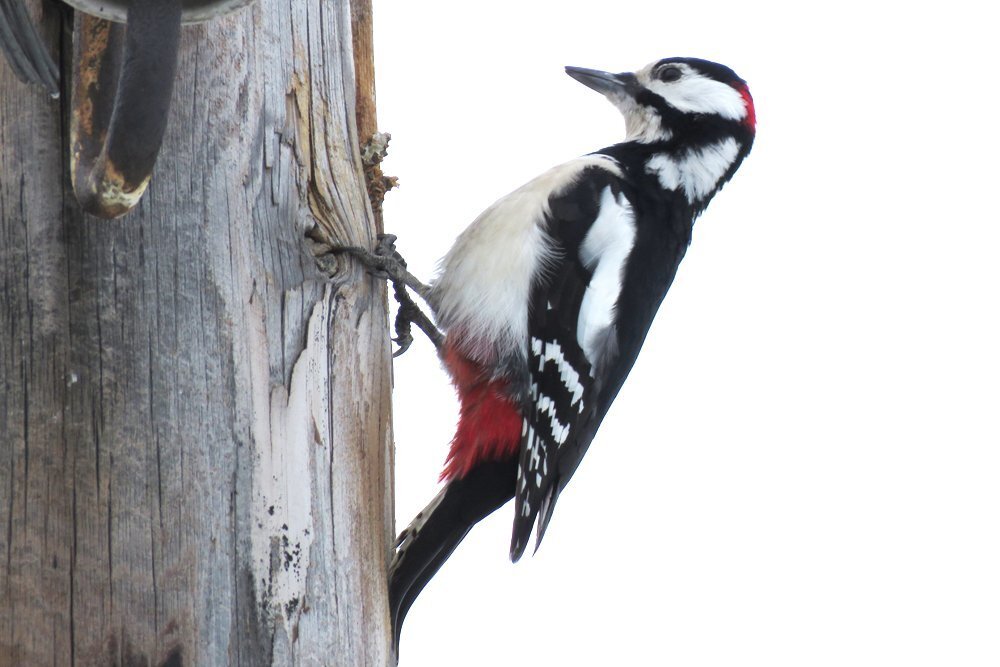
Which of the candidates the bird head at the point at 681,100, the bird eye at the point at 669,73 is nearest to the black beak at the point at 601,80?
the bird head at the point at 681,100

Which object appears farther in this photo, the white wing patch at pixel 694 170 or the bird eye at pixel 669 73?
the bird eye at pixel 669 73

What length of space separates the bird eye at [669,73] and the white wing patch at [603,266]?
75 cm

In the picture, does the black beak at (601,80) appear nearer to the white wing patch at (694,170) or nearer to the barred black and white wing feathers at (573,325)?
the white wing patch at (694,170)

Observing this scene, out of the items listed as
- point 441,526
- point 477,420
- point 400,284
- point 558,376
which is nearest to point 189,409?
point 441,526

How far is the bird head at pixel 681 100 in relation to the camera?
3768 mm

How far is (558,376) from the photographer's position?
10.0ft

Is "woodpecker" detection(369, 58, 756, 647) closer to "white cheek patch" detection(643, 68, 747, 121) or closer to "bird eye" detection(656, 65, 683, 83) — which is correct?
"white cheek patch" detection(643, 68, 747, 121)

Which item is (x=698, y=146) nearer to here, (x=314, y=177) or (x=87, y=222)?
(x=314, y=177)

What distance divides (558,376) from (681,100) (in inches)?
46.0

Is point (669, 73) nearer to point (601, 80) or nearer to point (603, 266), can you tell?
point (601, 80)

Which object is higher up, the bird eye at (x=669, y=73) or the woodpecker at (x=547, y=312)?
the bird eye at (x=669, y=73)

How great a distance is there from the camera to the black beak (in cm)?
400

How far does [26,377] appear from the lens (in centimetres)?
185

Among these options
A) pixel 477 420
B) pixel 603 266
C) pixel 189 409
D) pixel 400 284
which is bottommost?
pixel 189 409
